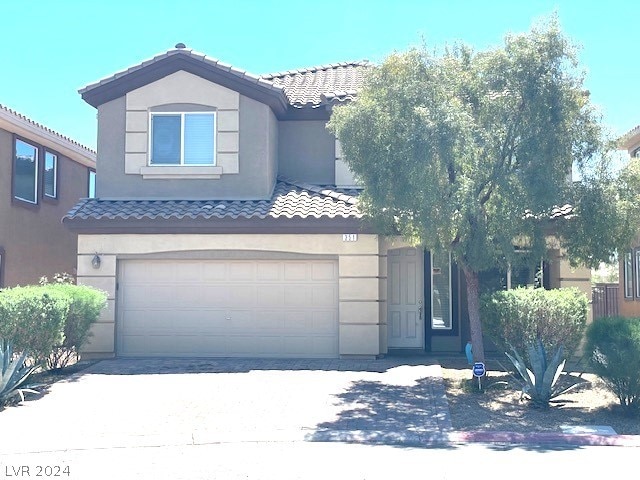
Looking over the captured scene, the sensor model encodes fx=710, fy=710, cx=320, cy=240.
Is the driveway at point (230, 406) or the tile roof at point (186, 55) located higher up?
the tile roof at point (186, 55)

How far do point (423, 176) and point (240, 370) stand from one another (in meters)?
5.44

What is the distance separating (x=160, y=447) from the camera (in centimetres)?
857

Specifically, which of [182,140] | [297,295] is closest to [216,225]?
[297,295]

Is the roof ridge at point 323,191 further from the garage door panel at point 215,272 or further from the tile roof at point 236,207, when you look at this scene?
the garage door panel at point 215,272

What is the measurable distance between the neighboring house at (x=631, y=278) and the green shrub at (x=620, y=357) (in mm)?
10775

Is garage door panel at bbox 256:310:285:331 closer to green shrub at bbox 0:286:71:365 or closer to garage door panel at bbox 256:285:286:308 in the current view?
garage door panel at bbox 256:285:286:308

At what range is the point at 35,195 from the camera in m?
19.3

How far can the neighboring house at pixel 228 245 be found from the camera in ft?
48.3

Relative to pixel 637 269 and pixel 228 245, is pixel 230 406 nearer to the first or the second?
pixel 228 245

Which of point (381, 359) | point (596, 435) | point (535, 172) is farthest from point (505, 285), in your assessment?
point (596, 435)

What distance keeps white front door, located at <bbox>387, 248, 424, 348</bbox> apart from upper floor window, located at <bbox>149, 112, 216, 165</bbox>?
4860 millimetres

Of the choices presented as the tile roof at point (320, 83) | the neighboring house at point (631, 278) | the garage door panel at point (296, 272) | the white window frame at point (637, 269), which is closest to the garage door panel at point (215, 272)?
the garage door panel at point (296, 272)

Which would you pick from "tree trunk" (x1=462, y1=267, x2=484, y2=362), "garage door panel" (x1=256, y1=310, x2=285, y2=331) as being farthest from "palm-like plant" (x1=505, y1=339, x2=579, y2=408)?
"garage door panel" (x1=256, y1=310, x2=285, y2=331)

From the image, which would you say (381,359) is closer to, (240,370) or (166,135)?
(240,370)
